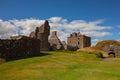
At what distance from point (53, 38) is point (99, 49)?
3591 cm

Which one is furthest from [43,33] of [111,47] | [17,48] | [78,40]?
[78,40]

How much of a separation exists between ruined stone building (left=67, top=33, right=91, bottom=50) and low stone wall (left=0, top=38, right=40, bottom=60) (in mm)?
71983

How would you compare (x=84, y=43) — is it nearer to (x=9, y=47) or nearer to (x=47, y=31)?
(x=47, y=31)

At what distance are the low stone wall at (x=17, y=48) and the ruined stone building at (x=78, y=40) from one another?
7198cm

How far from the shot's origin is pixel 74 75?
23.9 metres

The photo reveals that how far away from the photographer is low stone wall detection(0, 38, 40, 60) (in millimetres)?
35344

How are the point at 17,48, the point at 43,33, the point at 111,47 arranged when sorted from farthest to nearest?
1. the point at 43,33
2. the point at 111,47
3. the point at 17,48

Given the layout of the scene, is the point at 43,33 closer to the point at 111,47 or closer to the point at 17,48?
the point at 111,47

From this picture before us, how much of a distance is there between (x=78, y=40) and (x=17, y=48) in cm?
8267

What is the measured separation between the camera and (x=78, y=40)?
11962 cm

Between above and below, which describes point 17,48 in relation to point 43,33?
below

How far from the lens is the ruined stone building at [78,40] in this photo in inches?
4633

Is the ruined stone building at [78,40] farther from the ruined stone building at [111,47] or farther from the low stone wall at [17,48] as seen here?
the low stone wall at [17,48]

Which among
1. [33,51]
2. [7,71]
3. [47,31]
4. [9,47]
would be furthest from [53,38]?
[7,71]
